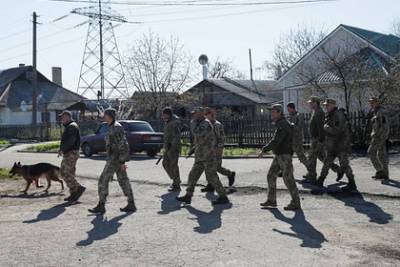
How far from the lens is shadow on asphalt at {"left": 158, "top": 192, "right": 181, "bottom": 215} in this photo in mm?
9113

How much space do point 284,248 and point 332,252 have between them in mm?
560

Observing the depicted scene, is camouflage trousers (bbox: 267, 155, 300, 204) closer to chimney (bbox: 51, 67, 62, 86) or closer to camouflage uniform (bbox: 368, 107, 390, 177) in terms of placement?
camouflage uniform (bbox: 368, 107, 390, 177)

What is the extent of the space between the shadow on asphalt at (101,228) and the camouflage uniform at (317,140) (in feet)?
14.2

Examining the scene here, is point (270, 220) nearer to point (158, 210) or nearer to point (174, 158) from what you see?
point (158, 210)

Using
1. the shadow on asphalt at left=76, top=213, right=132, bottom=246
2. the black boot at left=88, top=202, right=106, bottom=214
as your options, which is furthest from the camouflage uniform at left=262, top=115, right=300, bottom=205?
the black boot at left=88, top=202, right=106, bottom=214

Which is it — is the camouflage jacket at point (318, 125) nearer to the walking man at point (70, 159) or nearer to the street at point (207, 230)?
the street at point (207, 230)

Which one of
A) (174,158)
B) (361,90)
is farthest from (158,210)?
(361,90)

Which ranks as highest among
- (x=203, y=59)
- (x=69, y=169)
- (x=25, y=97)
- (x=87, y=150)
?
(x=203, y=59)

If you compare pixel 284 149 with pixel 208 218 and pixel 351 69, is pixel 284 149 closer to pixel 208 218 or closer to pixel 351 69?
pixel 208 218

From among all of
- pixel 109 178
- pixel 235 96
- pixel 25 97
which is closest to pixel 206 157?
pixel 109 178

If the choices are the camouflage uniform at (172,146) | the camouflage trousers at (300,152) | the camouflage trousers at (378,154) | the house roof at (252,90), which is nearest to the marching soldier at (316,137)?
the camouflage trousers at (300,152)

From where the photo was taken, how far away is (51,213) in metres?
9.24

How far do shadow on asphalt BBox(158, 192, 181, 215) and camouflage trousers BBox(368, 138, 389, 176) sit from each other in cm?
419

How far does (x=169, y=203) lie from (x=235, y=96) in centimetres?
4194
